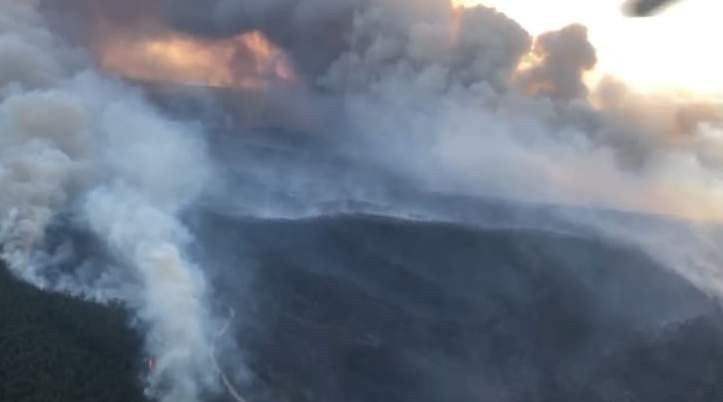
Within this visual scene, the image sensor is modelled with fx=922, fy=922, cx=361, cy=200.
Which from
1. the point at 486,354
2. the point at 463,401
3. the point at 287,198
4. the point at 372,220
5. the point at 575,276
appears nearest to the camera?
the point at 463,401

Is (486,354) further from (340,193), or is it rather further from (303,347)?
(340,193)

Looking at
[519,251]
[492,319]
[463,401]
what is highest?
[519,251]

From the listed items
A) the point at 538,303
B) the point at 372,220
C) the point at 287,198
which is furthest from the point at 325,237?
the point at 538,303

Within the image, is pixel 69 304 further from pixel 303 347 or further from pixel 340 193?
pixel 340 193

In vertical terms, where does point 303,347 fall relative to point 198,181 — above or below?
below

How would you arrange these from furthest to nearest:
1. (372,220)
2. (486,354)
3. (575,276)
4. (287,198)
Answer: (287,198) < (372,220) < (575,276) < (486,354)

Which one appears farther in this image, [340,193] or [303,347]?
[340,193]

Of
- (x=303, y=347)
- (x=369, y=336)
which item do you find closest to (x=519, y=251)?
(x=369, y=336)
